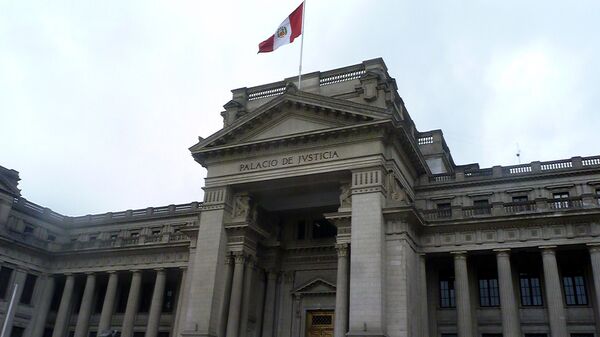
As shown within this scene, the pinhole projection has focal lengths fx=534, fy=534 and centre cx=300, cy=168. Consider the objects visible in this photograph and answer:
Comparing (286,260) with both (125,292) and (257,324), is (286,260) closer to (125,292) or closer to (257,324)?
(257,324)

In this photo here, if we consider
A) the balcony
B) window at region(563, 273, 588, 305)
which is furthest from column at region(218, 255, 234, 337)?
window at region(563, 273, 588, 305)

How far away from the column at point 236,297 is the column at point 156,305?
11192mm

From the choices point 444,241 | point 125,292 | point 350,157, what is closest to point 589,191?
point 444,241

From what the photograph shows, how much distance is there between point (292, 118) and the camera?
114ft

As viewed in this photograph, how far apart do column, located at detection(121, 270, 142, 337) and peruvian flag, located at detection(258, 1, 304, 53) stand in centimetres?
2155

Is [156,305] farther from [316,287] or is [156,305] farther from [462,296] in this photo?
[462,296]

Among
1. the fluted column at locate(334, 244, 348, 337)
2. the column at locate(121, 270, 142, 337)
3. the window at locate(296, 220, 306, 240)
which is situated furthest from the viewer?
the column at locate(121, 270, 142, 337)

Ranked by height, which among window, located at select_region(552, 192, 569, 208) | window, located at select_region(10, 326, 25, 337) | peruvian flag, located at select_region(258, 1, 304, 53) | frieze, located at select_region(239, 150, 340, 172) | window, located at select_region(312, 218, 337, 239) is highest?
peruvian flag, located at select_region(258, 1, 304, 53)

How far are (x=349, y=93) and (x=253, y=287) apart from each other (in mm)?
14772

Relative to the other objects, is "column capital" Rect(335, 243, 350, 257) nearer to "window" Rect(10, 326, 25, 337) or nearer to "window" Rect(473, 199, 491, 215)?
"window" Rect(473, 199, 491, 215)

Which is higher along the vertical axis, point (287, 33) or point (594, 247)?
point (287, 33)

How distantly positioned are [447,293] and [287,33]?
20.7 metres

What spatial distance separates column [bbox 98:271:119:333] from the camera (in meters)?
43.3

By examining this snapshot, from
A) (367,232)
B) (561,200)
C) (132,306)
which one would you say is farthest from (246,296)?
(561,200)
